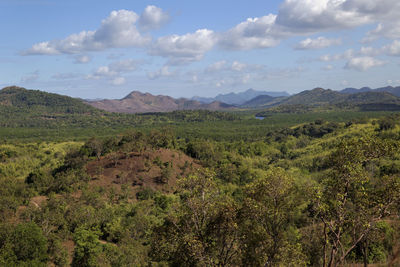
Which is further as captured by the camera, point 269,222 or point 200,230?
point 200,230

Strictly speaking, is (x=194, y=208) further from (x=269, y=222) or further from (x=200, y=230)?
(x=269, y=222)

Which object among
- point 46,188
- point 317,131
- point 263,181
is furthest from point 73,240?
point 317,131

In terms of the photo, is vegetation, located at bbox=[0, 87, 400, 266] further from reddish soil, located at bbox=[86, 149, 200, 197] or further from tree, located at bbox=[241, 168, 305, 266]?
reddish soil, located at bbox=[86, 149, 200, 197]

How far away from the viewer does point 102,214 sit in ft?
129

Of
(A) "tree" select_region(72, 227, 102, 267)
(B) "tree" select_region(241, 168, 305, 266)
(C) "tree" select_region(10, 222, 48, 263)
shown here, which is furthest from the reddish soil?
(B) "tree" select_region(241, 168, 305, 266)

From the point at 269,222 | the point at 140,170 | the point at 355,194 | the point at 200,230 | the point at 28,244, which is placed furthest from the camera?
the point at 140,170

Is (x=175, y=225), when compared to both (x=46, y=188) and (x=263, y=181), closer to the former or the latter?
(x=263, y=181)

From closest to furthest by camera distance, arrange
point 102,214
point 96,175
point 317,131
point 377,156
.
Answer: point 377,156, point 102,214, point 96,175, point 317,131

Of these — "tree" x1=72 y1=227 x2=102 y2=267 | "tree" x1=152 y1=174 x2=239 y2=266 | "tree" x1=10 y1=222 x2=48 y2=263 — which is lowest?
"tree" x1=72 y1=227 x2=102 y2=267

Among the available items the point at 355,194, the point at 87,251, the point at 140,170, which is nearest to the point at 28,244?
the point at 87,251

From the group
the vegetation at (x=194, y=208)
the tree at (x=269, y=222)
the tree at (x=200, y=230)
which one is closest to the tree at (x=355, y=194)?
the vegetation at (x=194, y=208)

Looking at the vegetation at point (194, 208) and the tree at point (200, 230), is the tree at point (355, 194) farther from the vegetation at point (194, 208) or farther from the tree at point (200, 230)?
the tree at point (200, 230)

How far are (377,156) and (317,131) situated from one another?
11972 cm

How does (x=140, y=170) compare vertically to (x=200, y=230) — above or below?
below
